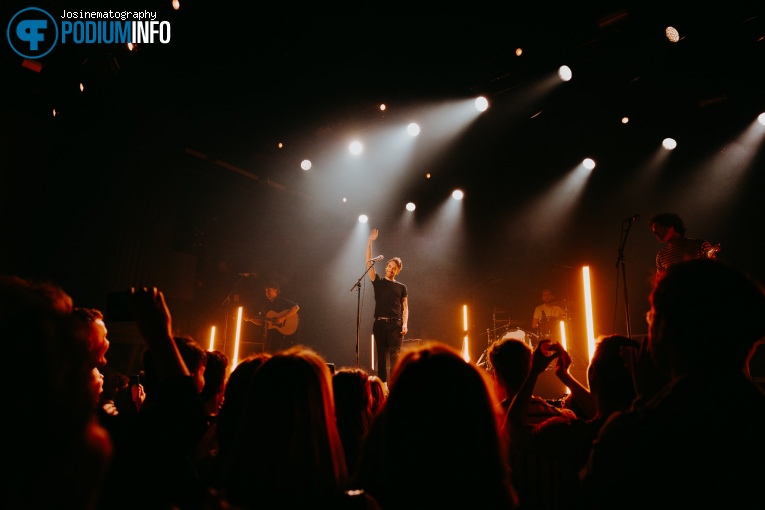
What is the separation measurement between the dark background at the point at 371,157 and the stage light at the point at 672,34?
0.08 m

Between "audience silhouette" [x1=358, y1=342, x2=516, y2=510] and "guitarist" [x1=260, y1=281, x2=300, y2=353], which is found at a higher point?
"guitarist" [x1=260, y1=281, x2=300, y2=353]

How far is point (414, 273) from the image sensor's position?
11625 mm

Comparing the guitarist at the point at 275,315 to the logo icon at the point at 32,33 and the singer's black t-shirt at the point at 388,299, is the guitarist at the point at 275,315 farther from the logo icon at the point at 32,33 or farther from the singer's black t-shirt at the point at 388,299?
the logo icon at the point at 32,33

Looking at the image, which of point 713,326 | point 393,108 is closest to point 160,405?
point 713,326

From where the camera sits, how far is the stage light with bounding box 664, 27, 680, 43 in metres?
5.75

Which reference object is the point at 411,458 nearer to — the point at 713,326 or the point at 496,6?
the point at 713,326

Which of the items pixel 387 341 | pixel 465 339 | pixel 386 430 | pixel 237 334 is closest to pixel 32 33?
pixel 386 430

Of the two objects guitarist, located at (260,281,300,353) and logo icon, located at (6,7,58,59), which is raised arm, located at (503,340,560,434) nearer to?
logo icon, located at (6,7,58,59)

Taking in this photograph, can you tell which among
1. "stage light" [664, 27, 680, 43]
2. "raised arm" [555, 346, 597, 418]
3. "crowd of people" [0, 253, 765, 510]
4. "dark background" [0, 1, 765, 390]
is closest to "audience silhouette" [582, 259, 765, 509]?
"crowd of people" [0, 253, 765, 510]

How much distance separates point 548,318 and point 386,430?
8174mm

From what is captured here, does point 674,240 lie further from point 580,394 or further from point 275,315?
point 275,315

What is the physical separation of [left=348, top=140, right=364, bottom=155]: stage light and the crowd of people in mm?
7659

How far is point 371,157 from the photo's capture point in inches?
385

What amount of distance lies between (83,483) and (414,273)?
10867 millimetres
